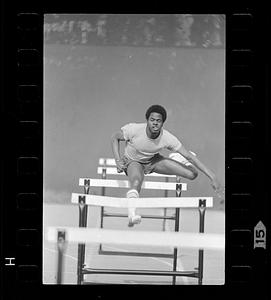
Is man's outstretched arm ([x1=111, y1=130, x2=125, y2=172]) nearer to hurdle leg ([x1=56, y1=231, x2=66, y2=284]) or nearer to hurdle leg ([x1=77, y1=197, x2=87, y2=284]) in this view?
hurdle leg ([x1=77, y1=197, x2=87, y2=284])

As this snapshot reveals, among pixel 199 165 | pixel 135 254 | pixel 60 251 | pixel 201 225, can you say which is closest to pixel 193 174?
pixel 199 165

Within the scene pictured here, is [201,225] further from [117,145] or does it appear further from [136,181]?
[117,145]

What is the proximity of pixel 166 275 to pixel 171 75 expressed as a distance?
1.16m

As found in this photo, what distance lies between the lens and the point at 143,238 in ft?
15.0

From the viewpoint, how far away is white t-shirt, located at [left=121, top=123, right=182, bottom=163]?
460 cm

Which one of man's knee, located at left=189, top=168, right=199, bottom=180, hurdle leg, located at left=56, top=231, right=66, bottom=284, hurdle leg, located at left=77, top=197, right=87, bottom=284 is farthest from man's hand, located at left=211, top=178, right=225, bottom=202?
hurdle leg, located at left=56, top=231, right=66, bottom=284

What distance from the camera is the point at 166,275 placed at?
179 inches

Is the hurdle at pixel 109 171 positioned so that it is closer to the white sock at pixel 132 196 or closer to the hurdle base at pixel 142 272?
the white sock at pixel 132 196
